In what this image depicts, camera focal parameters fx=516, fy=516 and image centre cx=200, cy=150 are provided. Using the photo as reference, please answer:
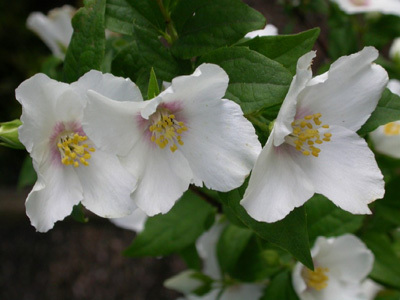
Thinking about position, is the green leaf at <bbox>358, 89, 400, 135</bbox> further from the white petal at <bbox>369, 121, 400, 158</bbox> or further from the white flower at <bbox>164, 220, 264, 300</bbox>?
the white flower at <bbox>164, 220, 264, 300</bbox>

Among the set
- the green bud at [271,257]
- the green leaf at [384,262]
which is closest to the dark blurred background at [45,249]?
the green leaf at [384,262]

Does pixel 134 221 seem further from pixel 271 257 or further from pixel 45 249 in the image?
pixel 45 249

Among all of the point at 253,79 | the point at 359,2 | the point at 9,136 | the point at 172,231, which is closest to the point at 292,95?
the point at 253,79

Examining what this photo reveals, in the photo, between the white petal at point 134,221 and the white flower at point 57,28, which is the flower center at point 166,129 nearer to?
the white petal at point 134,221

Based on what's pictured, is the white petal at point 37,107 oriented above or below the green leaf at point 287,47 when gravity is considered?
below

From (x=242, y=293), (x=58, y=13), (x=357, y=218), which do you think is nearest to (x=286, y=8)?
(x=58, y=13)
